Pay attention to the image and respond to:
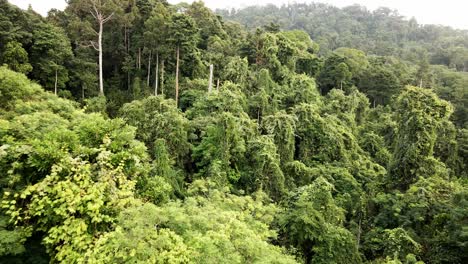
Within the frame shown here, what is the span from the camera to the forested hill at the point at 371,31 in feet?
205

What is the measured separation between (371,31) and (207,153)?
3335 inches

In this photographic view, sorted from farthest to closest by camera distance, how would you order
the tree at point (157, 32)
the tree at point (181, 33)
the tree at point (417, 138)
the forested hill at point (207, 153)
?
1. the tree at point (157, 32)
2. the tree at point (181, 33)
3. the tree at point (417, 138)
4. the forested hill at point (207, 153)

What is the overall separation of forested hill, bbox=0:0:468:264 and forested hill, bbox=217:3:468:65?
28.1 meters

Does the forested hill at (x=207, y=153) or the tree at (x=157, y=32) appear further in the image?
the tree at (x=157, y=32)

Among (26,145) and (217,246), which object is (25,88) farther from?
(217,246)

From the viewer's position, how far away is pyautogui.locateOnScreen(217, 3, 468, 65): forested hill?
6249 centimetres

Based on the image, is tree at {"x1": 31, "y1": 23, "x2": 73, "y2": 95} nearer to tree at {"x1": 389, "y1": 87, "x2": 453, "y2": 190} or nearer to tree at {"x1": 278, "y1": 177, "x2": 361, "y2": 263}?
tree at {"x1": 278, "y1": 177, "x2": 361, "y2": 263}

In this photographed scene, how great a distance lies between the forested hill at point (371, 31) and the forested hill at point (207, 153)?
92.1 ft

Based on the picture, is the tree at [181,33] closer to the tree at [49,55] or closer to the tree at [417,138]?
the tree at [49,55]

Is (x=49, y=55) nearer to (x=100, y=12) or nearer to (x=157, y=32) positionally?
(x=100, y=12)

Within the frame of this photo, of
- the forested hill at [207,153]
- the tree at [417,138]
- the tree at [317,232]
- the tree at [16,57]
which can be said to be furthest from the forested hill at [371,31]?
the tree at [317,232]

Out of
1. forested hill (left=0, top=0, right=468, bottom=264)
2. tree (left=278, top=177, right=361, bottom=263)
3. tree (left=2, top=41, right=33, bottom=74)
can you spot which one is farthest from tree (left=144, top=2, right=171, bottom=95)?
tree (left=278, top=177, right=361, bottom=263)

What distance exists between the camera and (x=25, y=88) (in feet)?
44.2

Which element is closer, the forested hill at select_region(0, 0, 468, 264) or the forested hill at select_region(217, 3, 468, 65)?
the forested hill at select_region(0, 0, 468, 264)
